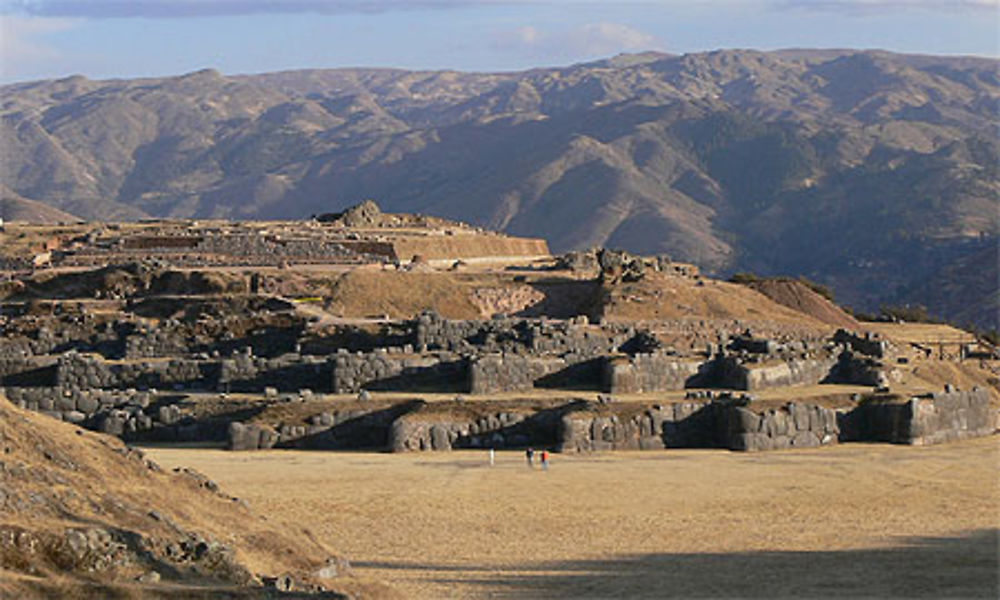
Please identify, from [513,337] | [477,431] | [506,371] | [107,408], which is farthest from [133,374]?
[513,337]

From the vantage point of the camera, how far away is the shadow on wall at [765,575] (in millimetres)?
22703

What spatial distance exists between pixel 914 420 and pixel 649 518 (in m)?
13.2

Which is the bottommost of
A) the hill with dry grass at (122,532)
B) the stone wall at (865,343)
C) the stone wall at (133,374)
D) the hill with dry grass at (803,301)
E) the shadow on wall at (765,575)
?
the shadow on wall at (765,575)

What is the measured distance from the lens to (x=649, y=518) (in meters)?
29.4

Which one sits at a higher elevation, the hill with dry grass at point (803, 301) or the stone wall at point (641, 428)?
the hill with dry grass at point (803, 301)

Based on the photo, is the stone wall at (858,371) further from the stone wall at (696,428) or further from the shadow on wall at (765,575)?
the shadow on wall at (765,575)

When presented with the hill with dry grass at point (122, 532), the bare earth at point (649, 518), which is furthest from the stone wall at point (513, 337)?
the hill with dry grass at point (122, 532)

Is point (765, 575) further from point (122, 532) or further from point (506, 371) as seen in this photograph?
point (506, 371)

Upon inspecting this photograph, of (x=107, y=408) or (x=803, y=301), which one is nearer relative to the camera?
(x=107, y=408)

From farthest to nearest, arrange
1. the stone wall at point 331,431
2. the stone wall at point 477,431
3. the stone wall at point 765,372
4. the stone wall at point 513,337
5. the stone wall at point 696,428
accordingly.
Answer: the stone wall at point 513,337 → the stone wall at point 765,372 → the stone wall at point 696,428 → the stone wall at point 477,431 → the stone wall at point 331,431

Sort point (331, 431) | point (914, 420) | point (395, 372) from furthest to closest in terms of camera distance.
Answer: point (395, 372), point (914, 420), point (331, 431)

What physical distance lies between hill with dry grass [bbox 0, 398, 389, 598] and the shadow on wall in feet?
8.69

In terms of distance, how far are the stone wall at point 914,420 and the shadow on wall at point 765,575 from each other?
13.7 meters

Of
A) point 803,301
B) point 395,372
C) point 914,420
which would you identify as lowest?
point 914,420
